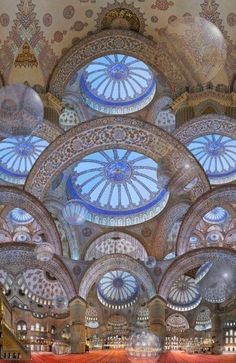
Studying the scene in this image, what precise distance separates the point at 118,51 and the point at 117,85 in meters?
5.95

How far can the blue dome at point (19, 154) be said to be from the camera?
28172 mm

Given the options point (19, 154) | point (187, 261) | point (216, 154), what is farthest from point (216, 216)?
point (19, 154)

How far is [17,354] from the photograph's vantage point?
14344 millimetres

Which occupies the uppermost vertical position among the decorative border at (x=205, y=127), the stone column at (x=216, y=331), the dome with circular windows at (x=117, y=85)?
the dome with circular windows at (x=117, y=85)

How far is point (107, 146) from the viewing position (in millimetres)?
22438

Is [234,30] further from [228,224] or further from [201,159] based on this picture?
[228,224]

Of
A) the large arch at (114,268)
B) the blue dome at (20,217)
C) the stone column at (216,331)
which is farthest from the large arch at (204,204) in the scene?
the blue dome at (20,217)

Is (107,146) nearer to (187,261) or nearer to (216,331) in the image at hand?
(187,261)

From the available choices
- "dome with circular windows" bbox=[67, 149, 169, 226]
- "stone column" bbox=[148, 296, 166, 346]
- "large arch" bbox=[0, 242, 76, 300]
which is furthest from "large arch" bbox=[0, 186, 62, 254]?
"dome with circular windows" bbox=[67, 149, 169, 226]

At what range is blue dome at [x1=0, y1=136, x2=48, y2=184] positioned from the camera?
2817cm

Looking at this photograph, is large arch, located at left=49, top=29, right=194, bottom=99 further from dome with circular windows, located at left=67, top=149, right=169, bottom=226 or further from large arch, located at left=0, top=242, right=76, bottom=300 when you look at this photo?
large arch, located at left=0, top=242, right=76, bottom=300

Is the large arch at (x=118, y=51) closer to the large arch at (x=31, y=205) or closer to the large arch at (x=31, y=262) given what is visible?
the large arch at (x=31, y=205)

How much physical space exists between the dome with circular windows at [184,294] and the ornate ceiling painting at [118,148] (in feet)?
16.4

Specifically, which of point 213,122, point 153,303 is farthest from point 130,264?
point 213,122
